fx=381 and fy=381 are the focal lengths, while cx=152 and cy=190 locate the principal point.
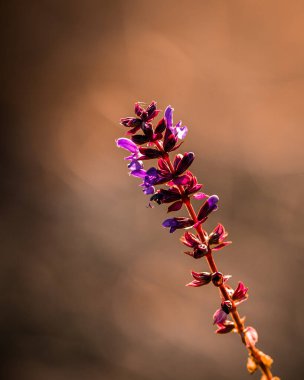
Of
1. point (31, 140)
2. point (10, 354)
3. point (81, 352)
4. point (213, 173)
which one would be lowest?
point (10, 354)

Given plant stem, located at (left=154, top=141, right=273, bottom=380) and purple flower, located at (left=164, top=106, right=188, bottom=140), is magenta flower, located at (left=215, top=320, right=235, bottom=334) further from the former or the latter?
purple flower, located at (left=164, top=106, right=188, bottom=140)

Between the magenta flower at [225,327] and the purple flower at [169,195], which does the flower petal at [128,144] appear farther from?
the magenta flower at [225,327]

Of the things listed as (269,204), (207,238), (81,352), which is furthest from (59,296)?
(207,238)

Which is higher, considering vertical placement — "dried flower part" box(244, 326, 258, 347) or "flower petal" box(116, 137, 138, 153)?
"flower petal" box(116, 137, 138, 153)

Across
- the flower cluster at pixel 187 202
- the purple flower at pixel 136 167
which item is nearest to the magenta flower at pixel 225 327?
the flower cluster at pixel 187 202

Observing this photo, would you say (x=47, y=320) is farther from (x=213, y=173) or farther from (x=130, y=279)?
(x=213, y=173)

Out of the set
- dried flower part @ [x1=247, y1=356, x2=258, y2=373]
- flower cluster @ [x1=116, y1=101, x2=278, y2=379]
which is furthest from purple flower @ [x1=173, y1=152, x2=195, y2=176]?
dried flower part @ [x1=247, y1=356, x2=258, y2=373]

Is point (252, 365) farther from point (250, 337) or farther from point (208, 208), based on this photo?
point (208, 208)

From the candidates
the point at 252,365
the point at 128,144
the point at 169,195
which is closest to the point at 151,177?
the point at 169,195

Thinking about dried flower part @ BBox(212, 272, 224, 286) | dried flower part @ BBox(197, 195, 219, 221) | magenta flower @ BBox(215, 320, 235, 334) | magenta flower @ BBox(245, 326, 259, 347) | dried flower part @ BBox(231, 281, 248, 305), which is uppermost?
dried flower part @ BBox(197, 195, 219, 221)

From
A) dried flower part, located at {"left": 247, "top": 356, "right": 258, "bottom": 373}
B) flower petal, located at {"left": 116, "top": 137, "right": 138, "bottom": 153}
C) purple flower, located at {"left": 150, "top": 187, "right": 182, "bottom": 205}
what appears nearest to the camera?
dried flower part, located at {"left": 247, "top": 356, "right": 258, "bottom": 373}

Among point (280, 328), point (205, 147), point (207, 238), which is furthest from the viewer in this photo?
point (205, 147)
